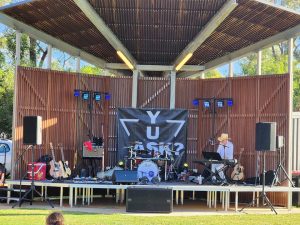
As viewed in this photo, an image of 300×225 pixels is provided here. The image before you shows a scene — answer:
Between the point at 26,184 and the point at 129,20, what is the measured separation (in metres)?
4.68

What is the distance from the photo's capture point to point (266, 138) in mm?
13773

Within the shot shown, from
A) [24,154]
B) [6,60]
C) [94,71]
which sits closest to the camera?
[24,154]

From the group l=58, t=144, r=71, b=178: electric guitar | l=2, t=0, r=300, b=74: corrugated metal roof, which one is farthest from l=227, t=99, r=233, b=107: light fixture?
l=58, t=144, r=71, b=178: electric guitar

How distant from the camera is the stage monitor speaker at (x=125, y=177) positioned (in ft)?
46.5

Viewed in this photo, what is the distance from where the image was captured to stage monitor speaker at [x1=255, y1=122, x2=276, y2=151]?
45.0ft

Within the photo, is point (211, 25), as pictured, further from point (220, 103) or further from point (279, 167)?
point (279, 167)

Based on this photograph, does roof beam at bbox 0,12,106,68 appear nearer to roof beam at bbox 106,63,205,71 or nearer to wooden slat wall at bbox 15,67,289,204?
roof beam at bbox 106,63,205,71

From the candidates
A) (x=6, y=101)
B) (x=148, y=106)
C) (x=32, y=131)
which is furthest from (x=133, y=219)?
(x=6, y=101)

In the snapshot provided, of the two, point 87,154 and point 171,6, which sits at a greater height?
point 171,6

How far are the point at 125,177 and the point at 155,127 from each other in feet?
11.4

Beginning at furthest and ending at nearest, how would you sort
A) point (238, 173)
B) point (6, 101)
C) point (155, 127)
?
point (6, 101) → point (155, 127) → point (238, 173)

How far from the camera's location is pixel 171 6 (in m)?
13.6

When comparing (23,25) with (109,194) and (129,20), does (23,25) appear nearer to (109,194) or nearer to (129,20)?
(129,20)

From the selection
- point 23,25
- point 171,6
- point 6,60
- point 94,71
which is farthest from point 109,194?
point 94,71
